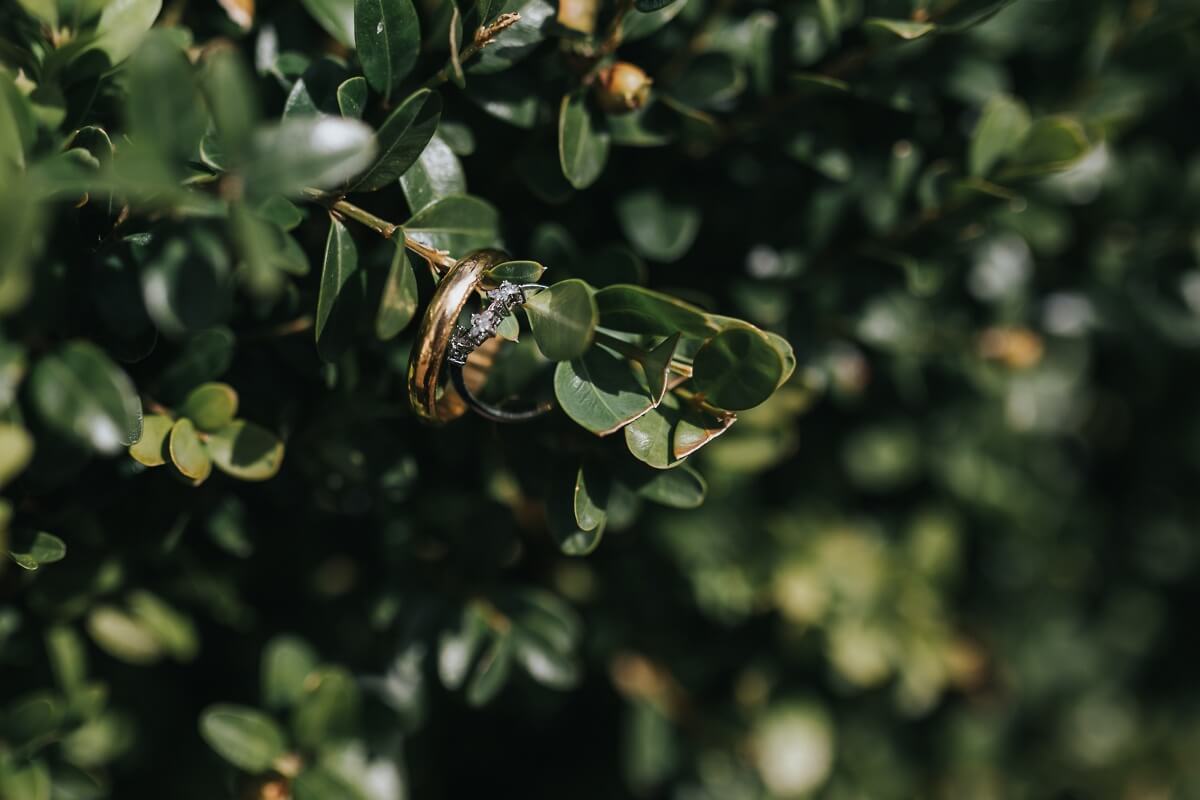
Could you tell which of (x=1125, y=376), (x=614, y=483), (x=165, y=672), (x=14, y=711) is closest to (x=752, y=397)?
(x=614, y=483)

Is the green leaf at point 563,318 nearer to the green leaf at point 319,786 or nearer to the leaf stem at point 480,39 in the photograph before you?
the leaf stem at point 480,39

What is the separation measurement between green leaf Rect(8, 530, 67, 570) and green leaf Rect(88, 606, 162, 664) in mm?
286

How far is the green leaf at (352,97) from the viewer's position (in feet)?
2.55

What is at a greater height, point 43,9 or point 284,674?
point 43,9

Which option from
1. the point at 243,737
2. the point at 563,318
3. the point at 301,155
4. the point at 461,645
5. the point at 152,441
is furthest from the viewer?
the point at 461,645

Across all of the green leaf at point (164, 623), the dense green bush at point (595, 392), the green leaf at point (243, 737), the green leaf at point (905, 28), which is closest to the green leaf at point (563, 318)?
the dense green bush at point (595, 392)

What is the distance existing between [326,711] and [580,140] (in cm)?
66

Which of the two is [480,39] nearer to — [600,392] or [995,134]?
[600,392]

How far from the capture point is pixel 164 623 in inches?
43.2

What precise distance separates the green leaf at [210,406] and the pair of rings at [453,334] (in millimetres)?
190

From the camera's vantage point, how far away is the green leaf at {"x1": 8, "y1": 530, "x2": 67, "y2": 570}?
786 mm

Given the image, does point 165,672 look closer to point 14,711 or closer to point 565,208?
point 14,711

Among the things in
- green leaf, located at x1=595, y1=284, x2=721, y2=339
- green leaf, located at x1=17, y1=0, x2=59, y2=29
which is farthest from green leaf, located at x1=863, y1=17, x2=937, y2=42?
green leaf, located at x1=17, y1=0, x2=59, y2=29

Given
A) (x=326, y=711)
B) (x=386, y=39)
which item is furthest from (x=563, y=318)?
(x=326, y=711)
